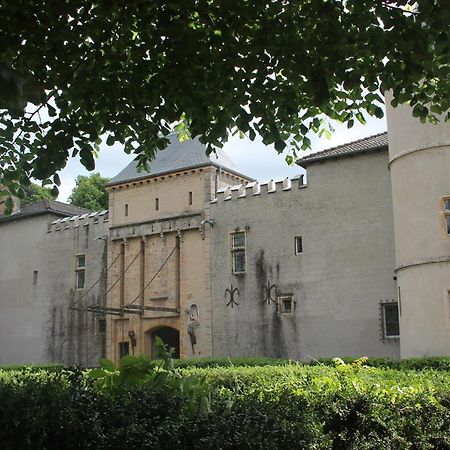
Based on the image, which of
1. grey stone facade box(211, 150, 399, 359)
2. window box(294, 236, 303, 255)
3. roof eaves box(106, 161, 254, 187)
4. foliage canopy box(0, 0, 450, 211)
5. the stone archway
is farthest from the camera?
the stone archway

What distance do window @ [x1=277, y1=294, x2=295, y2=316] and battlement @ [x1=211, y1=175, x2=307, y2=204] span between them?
172 inches

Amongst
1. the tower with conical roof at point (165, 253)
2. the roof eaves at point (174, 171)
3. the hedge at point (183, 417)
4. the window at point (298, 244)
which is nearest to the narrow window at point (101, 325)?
the tower with conical roof at point (165, 253)

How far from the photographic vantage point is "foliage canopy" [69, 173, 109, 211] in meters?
50.2

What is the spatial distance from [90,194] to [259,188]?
25.6 metres

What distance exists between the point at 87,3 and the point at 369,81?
3.42 meters

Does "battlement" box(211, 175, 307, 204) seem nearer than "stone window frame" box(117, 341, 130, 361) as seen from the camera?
Yes

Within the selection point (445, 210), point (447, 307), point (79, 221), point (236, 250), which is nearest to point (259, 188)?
point (236, 250)

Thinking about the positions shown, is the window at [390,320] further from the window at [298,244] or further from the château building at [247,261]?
the window at [298,244]

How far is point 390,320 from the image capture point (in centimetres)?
2353

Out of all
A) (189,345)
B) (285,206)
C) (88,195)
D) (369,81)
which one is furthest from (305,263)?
(88,195)

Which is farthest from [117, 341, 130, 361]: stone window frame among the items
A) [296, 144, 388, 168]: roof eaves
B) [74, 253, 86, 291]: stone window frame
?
[296, 144, 388, 168]: roof eaves

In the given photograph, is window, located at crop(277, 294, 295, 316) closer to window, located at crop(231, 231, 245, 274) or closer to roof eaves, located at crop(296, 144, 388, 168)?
window, located at crop(231, 231, 245, 274)

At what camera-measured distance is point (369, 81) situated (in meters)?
7.99

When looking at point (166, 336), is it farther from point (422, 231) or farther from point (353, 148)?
point (422, 231)
